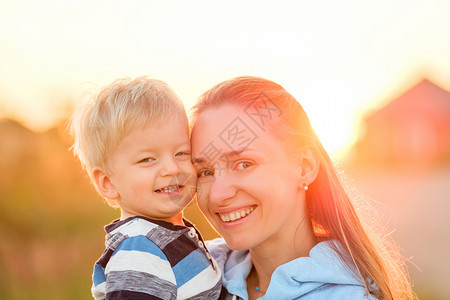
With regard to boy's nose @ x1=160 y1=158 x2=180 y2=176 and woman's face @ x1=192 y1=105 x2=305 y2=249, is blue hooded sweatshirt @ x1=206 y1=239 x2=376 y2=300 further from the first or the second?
boy's nose @ x1=160 y1=158 x2=180 y2=176

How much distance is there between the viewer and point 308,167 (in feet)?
8.91

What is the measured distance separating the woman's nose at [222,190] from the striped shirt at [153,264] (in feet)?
0.72

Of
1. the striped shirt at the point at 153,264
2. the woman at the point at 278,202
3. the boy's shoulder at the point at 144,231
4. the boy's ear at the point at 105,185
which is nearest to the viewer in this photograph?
the striped shirt at the point at 153,264

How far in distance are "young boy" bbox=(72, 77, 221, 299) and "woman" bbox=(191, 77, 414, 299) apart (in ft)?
0.46

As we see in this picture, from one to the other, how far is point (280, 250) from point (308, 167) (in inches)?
18.6

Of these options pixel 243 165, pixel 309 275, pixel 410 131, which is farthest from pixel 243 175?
pixel 410 131

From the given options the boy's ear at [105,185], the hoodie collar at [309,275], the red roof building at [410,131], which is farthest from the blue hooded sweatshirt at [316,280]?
the red roof building at [410,131]

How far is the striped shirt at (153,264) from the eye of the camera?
2.16 m

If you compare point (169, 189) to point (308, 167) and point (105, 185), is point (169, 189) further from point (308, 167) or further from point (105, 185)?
point (308, 167)

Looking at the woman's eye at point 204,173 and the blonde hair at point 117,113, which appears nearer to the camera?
the blonde hair at point 117,113

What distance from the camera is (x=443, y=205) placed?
16.9 m

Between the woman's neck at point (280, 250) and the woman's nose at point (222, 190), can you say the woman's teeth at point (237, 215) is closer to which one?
the woman's nose at point (222, 190)

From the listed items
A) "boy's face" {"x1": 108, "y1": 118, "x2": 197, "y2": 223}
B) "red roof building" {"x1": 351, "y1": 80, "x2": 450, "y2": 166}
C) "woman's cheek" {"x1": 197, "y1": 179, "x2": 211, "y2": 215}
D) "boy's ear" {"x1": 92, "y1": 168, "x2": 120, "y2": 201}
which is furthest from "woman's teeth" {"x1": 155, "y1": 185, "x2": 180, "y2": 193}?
"red roof building" {"x1": 351, "y1": 80, "x2": 450, "y2": 166}

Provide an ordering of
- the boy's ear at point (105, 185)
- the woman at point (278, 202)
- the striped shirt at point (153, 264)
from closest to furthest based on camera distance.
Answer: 1. the striped shirt at point (153, 264)
2. the woman at point (278, 202)
3. the boy's ear at point (105, 185)
